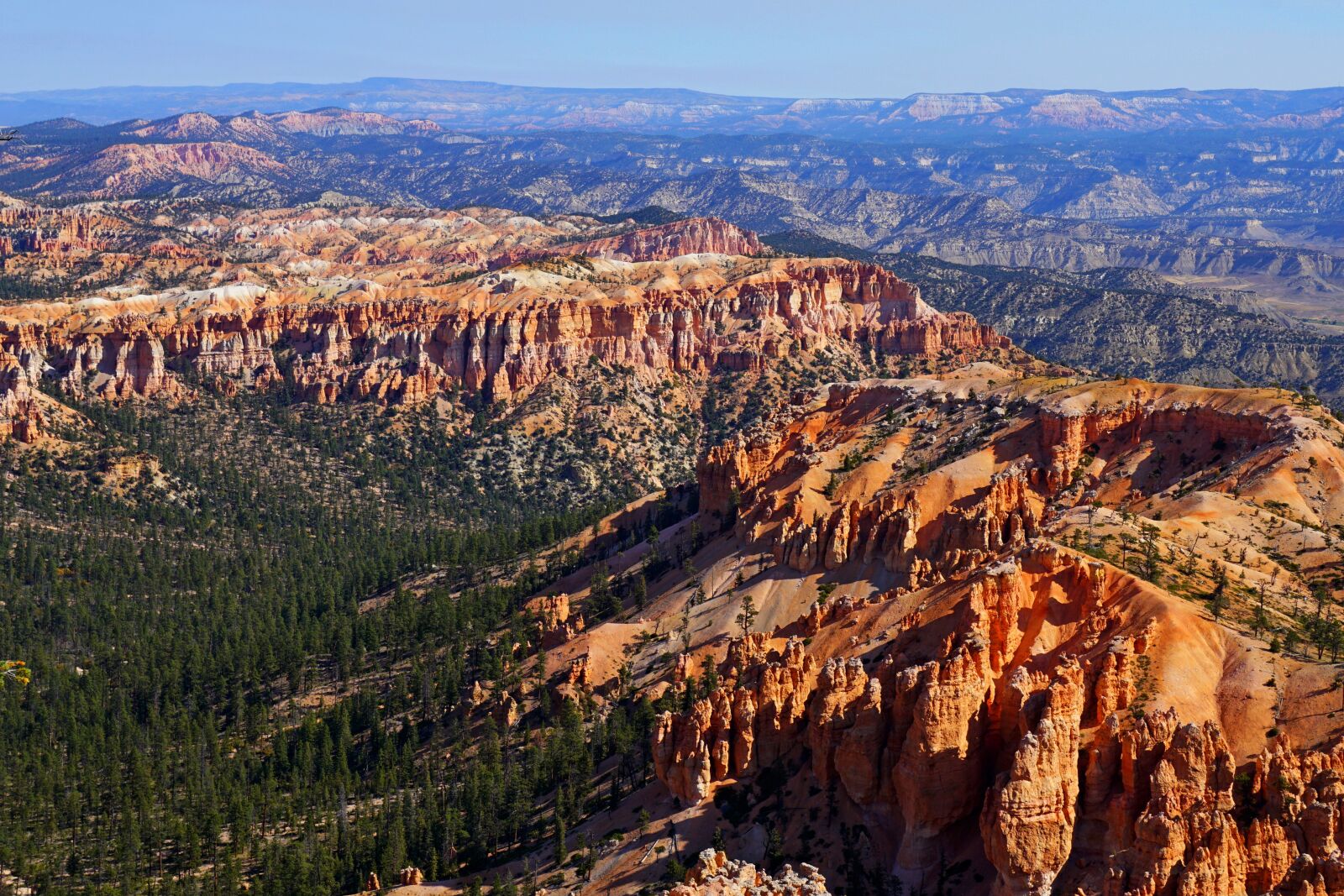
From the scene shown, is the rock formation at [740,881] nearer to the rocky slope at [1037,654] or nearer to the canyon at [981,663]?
the canyon at [981,663]

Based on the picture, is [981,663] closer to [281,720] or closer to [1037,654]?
[1037,654]

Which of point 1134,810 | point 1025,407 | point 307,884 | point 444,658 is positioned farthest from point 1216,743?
point 444,658

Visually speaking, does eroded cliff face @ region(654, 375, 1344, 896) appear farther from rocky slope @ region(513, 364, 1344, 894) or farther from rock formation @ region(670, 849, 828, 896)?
rock formation @ region(670, 849, 828, 896)

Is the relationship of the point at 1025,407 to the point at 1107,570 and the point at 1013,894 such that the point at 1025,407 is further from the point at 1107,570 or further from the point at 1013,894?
the point at 1013,894

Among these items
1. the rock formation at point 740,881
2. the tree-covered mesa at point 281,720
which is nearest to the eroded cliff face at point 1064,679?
the rock formation at point 740,881

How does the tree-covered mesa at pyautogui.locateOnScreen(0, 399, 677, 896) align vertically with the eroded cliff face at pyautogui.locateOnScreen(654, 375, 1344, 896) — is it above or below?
below

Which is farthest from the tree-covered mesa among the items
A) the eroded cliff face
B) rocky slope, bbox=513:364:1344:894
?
the eroded cliff face
